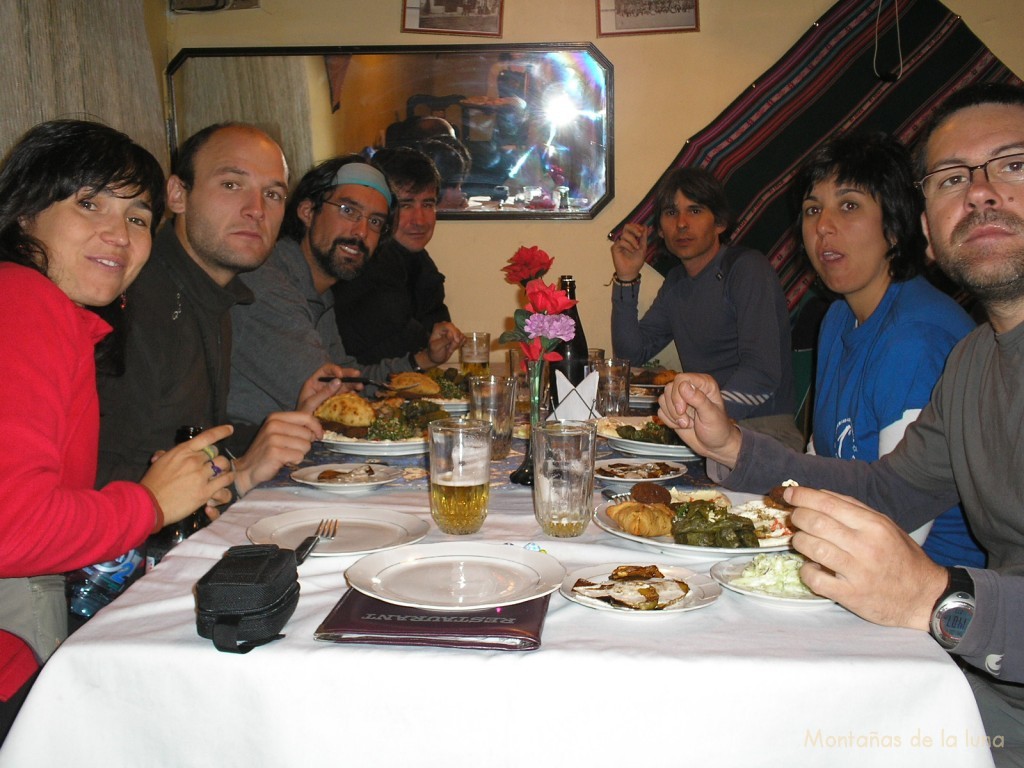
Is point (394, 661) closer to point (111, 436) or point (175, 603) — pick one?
point (175, 603)

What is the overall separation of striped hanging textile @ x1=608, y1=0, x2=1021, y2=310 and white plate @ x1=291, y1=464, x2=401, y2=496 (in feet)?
10.7

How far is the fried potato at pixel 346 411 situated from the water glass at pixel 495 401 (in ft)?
1.58

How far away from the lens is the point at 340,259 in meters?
3.57

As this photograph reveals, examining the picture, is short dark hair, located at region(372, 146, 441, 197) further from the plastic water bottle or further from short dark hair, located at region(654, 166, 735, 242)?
the plastic water bottle

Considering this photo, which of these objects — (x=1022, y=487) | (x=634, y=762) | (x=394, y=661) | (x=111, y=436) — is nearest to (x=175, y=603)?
(x=394, y=661)

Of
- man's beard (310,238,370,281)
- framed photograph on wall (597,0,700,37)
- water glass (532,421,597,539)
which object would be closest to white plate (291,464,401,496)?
water glass (532,421,597,539)

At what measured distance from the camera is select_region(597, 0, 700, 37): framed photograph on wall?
461cm

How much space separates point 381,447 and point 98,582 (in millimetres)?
789

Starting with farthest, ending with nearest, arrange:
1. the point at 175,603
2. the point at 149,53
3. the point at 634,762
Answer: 1. the point at 149,53
2. the point at 175,603
3. the point at 634,762

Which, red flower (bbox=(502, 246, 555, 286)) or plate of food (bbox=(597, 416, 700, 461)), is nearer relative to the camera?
plate of food (bbox=(597, 416, 700, 461))

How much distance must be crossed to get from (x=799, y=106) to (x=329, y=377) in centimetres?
337

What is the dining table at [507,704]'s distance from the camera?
883mm

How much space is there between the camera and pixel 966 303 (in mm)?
4316

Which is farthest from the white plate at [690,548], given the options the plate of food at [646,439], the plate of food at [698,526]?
the plate of food at [646,439]
